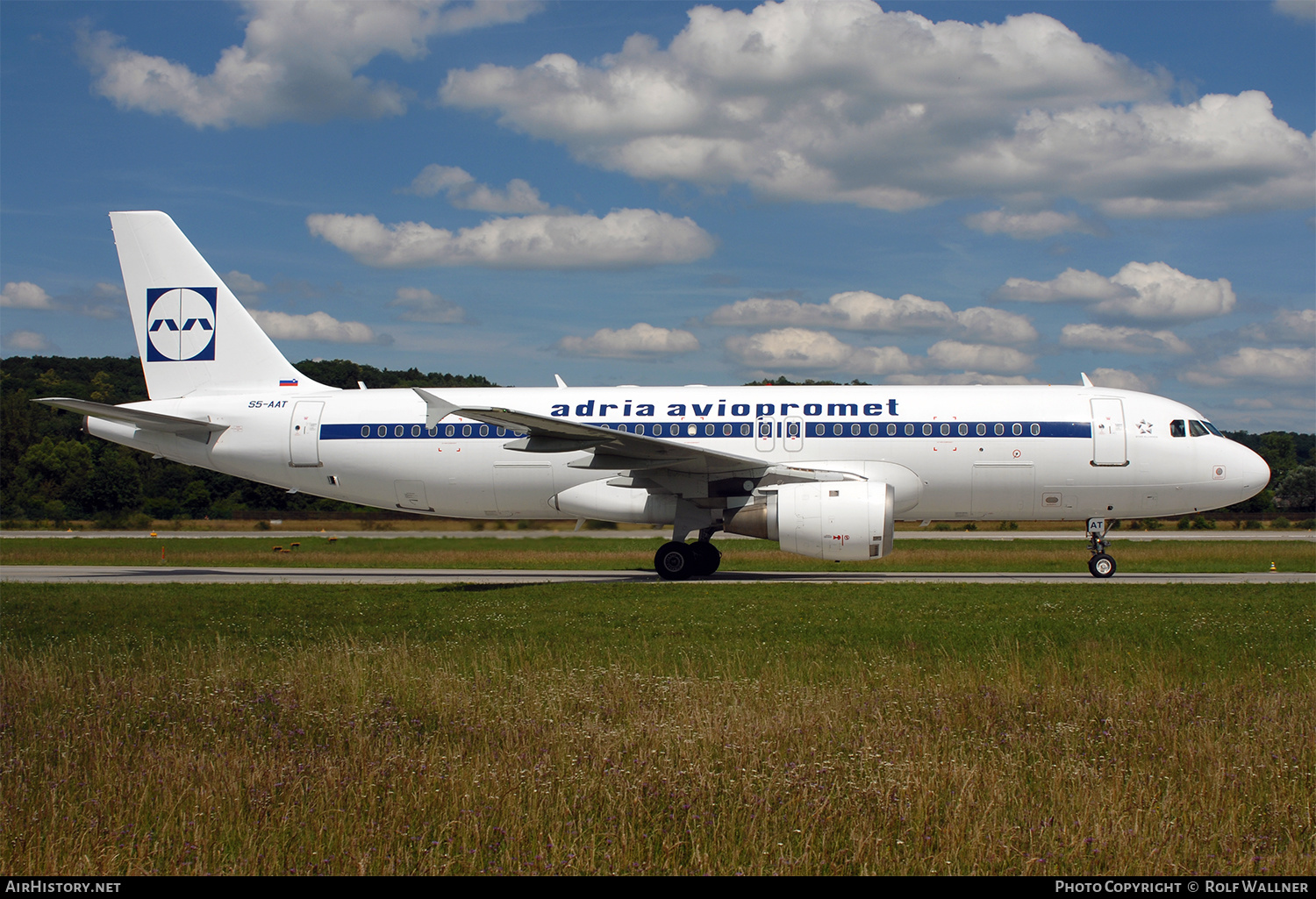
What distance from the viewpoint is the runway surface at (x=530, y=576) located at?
19.2m

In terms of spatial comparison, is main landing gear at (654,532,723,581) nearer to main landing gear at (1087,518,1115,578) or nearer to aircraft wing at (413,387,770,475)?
aircraft wing at (413,387,770,475)

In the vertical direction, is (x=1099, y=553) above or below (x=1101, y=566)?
above

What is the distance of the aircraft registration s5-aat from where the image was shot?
18.4 m

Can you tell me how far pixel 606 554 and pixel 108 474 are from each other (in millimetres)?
47016

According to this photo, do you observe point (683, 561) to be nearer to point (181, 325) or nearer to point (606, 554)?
point (606, 554)

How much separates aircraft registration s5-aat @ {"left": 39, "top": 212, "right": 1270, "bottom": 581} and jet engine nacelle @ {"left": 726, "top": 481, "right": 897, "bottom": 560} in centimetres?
3

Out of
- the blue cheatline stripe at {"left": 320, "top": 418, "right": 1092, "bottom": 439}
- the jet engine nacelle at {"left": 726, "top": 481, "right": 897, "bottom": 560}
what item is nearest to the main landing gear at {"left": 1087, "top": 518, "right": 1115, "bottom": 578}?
the blue cheatline stripe at {"left": 320, "top": 418, "right": 1092, "bottom": 439}

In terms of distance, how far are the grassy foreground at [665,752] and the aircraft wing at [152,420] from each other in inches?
402

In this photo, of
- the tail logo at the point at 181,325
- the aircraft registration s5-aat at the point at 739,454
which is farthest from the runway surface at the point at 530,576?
the tail logo at the point at 181,325

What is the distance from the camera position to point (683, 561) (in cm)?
1938

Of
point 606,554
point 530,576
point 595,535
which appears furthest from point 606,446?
point 595,535

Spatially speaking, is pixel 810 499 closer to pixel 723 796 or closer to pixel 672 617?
pixel 672 617

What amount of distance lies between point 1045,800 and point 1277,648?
609 cm

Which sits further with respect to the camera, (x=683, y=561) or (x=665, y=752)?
(x=683, y=561)
